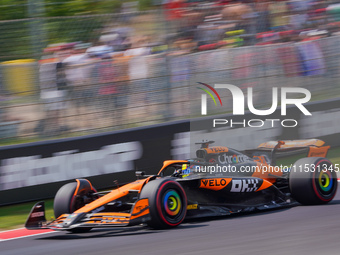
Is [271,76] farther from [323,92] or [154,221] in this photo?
[154,221]

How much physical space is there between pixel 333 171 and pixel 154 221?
8.48 feet

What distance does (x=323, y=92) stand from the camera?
1133 cm

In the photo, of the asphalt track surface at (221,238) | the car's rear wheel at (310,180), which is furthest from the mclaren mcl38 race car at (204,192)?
the asphalt track surface at (221,238)

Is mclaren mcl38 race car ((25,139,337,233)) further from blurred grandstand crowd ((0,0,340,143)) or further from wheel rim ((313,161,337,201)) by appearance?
blurred grandstand crowd ((0,0,340,143))

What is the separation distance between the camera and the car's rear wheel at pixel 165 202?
19.8 ft

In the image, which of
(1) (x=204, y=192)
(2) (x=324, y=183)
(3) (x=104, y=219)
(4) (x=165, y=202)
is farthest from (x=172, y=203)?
(2) (x=324, y=183)

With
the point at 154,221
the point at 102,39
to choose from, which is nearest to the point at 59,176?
the point at 102,39

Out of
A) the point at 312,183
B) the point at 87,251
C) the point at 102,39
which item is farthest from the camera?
the point at 102,39

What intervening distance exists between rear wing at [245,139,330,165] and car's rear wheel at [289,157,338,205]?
371 millimetres

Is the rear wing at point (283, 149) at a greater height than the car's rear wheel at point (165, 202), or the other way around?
the rear wing at point (283, 149)

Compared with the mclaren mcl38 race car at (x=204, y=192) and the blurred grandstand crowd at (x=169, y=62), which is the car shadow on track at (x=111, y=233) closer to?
the mclaren mcl38 race car at (x=204, y=192)

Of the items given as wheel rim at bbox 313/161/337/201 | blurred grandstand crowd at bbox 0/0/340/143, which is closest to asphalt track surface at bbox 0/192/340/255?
wheel rim at bbox 313/161/337/201

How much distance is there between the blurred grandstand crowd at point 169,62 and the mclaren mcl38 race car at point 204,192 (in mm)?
2738

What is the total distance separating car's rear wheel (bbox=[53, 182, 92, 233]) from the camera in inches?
261
